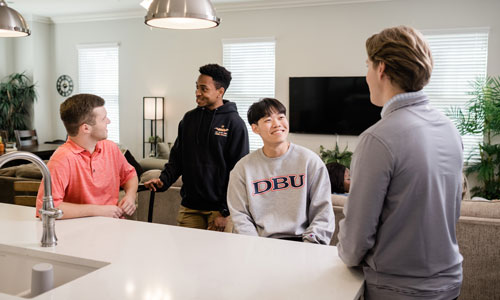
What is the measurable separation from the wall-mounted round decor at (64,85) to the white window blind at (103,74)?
271mm

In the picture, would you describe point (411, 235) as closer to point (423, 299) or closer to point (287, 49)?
point (423, 299)

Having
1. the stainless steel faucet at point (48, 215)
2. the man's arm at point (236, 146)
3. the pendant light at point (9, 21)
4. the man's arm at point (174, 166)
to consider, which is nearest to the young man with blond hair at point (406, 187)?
the stainless steel faucet at point (48, 215)

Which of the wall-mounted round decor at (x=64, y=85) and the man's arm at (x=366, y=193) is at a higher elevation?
the wall-mounted round decor at (x=64, y=85)

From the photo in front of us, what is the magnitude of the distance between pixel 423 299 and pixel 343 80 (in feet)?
18.6

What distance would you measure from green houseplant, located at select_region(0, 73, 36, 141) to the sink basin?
311 inches

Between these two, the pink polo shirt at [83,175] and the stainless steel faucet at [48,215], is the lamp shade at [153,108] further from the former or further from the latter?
the stainless steel faucet at [48,215]

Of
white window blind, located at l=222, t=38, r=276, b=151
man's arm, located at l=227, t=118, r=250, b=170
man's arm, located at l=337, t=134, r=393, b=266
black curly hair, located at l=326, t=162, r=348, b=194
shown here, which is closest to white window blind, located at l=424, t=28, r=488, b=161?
white window blind, located at l=222, t=38, r=276, b=151

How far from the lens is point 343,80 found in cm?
664

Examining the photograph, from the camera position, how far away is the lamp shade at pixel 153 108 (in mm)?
7891

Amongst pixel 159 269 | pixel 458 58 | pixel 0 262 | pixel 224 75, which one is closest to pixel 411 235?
pixel 159 269

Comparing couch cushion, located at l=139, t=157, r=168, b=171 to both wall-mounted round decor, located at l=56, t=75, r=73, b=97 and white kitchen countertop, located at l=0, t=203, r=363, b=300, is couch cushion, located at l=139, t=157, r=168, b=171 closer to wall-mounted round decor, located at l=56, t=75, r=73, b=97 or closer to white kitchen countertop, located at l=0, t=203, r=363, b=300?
white kitchen countertop, located at l=0, t=203, r=363, b=300

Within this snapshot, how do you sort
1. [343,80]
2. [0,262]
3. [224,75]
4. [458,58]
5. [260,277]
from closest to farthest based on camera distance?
[260,277] → [0,262] → [224,75] → [458,58] → [343,80]

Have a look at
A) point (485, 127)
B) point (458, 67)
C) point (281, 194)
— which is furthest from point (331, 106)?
point (281, 194)

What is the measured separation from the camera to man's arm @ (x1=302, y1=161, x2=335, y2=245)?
76.9 inches
